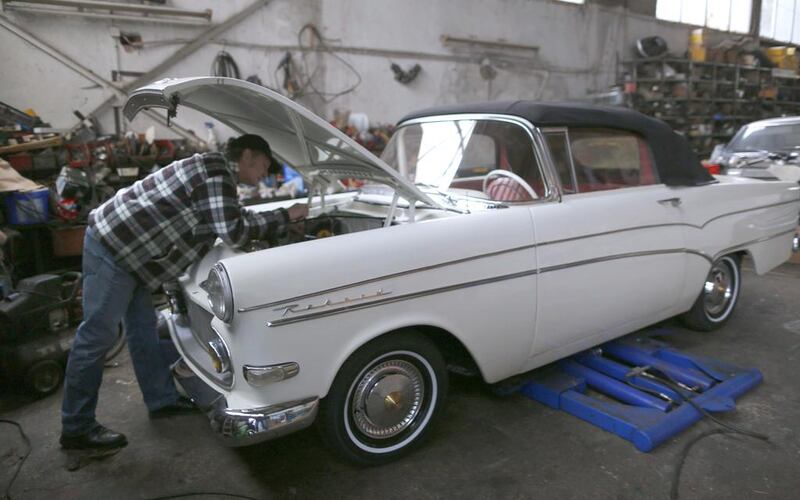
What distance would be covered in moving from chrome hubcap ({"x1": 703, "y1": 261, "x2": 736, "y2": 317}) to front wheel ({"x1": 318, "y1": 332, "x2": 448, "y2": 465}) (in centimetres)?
236

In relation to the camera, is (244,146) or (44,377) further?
(44,377)

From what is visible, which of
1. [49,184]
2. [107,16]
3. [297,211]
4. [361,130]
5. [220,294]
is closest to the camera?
[220,294]

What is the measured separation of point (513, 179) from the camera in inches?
119

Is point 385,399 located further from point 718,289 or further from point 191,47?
point 191,47

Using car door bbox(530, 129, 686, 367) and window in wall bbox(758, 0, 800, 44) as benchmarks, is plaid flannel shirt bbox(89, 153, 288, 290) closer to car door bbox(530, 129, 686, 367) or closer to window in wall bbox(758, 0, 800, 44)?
car door bbox(530, 129, 686, 367)

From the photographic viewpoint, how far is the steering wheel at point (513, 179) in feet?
9.60

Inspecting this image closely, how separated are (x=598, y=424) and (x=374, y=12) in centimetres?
734

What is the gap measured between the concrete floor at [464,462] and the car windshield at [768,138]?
4707 millimetres

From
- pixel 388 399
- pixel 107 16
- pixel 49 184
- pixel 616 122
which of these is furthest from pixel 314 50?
pixel 388 399

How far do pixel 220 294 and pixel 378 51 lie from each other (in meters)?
7.19

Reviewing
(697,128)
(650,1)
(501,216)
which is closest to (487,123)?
(501,216)

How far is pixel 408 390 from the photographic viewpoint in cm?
252

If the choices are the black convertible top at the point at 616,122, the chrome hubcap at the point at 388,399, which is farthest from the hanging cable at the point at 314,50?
the chrome hubcap at the point at 388,399

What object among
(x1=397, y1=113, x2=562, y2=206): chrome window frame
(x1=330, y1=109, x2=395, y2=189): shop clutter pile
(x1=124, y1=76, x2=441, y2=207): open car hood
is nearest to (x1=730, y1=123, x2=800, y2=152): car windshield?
(x1=330, y1=109, x2=395, y2=189): shop clutter pile
